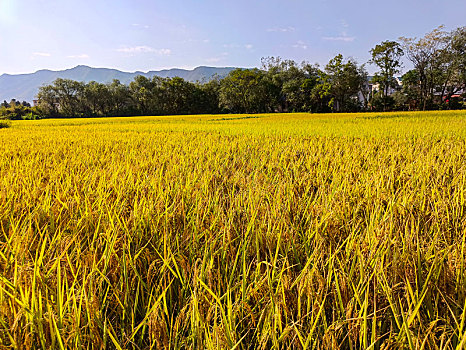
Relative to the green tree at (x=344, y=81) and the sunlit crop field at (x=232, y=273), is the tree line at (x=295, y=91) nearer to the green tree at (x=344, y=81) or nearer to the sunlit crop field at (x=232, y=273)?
the green tree at (x=344, y=81)

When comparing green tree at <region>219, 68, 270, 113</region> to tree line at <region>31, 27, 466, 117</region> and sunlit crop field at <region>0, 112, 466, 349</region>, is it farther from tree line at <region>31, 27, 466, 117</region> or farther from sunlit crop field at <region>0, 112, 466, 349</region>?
sunlit crop field at <region>0, 112, 466, 349</region>

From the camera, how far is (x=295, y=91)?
130 ft

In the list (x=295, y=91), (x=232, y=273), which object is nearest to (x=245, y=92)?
(x=295, y=91)

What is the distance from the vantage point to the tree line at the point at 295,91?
32812mm

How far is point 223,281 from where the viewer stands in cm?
84

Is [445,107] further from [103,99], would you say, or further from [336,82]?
[103,99]

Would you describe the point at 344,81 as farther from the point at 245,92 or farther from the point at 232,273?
the point at 232,273

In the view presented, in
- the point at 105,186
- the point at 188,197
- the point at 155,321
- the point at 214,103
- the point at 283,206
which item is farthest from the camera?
the point at 214,103

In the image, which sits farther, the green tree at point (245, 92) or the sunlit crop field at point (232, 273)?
the green tree at point (245, 92)

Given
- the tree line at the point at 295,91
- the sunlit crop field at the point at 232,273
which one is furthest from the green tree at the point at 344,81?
the sunlit crop field at the point at 232,273

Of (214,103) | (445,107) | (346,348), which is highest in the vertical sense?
(214,103)

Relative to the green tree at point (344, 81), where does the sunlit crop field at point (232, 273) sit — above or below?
Answer: below

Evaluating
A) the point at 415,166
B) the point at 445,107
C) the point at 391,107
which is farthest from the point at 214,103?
the point at 415,166

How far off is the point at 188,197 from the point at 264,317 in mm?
936
